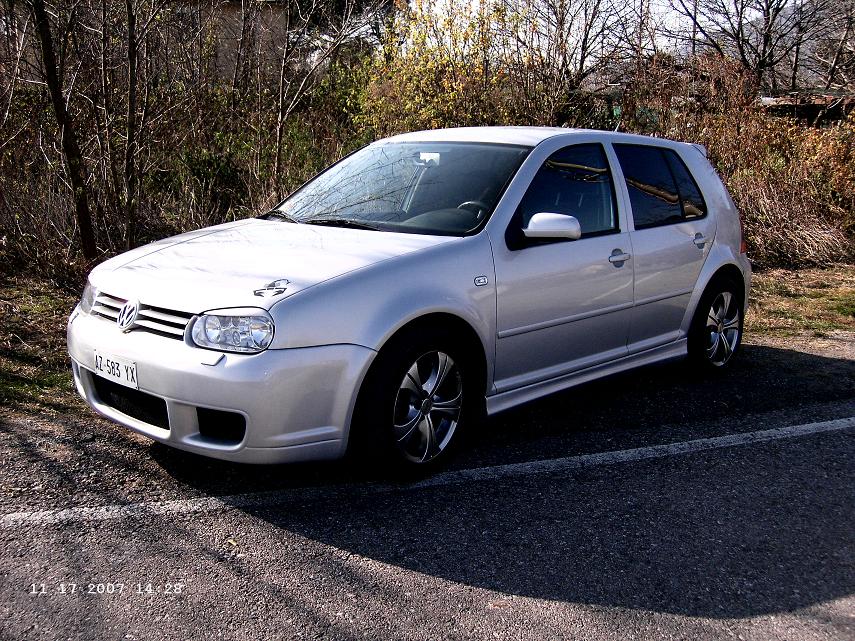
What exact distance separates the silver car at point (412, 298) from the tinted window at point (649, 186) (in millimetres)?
15

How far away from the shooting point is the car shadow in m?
3.31

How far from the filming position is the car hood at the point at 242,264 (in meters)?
3.76

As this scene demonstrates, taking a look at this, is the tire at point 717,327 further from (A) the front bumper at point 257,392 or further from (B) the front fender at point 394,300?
(A) the front bumper at point 257,392

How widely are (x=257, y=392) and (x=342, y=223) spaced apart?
5.06 ft

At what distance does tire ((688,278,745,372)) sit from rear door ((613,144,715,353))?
0.78 ft

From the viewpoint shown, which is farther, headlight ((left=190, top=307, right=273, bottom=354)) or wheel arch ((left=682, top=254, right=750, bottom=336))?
wheel arch ((left=682, top=254, right=750, bottom=336))

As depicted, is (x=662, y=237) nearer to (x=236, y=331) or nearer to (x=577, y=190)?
(x=577, y=190)

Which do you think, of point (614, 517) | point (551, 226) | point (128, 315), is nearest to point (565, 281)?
point (551, 226)

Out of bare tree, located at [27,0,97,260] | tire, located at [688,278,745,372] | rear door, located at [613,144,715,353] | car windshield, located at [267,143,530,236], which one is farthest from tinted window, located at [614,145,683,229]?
bare tree, located at [27,0,97,260]

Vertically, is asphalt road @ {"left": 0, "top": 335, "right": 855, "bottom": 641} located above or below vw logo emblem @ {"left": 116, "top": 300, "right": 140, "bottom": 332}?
below

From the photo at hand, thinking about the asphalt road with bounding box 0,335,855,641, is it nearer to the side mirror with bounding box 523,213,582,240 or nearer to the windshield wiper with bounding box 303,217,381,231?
the side mirror with bounding box 523,213,582,240

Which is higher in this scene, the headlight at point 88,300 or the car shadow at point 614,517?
the headlight at point 88,300

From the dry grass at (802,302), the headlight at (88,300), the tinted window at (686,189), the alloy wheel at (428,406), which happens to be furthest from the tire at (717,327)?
the headlight at (88,300)

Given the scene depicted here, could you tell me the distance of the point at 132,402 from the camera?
3898 millimetres
